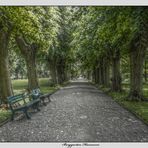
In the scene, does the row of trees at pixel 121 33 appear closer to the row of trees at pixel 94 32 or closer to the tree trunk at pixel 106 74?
the row of trees at pixel 94 32

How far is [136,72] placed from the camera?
1897 centimetres

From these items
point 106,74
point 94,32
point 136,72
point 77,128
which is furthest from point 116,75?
point 77,128

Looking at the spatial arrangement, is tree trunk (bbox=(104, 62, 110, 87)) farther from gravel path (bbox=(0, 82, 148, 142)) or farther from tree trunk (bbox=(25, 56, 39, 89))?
gravel path (bbox=(0, 82, 148, 142))

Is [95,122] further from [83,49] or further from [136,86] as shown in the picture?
[83,49]

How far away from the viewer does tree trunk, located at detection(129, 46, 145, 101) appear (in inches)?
735

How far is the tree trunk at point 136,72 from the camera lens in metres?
18.7

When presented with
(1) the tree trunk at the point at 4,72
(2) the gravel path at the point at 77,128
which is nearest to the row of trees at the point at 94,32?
(1) the tree trunk at the point at 4,72

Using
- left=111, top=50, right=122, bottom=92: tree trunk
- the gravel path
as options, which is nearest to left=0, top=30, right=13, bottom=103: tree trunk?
the gravel path

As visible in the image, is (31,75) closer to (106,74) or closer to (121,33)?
(106,74)

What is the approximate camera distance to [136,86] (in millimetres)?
18906

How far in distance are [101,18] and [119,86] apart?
13.7 metres

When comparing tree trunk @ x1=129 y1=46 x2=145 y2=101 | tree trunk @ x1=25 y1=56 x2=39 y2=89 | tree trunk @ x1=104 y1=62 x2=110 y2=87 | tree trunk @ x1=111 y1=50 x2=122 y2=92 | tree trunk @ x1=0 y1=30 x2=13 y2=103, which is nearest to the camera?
tree trunk @ x1=0 y1=30 x2=13 y2=103

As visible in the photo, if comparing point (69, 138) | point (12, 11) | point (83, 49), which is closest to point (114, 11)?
point (12, 11)

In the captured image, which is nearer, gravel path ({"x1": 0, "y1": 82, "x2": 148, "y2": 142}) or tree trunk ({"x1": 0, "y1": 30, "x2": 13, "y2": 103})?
gravel path ({"x1": 0, "y1": 82, "x2": 148, "y2": 142})
